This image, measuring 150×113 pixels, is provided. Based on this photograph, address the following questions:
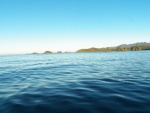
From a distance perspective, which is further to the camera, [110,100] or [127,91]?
[127,91]

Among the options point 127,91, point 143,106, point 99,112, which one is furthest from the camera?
point 127,91

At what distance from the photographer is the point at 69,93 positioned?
40.0ft

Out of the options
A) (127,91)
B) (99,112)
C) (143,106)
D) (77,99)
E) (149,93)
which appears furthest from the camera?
(127,91)

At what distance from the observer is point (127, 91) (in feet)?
40.3

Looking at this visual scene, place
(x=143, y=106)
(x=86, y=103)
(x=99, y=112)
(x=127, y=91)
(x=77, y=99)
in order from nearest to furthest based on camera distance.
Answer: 1. (x=99, y=112)
2. (x=143, y=106)
3. (x=86, y=103)
4. (x=77, y=99)
5. (x=127, y=91)

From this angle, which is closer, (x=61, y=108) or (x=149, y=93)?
(x=61, y=108)

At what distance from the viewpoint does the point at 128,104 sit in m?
9.24

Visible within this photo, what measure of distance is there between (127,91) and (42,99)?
596 cm

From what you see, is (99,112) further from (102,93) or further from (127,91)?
(127,91)

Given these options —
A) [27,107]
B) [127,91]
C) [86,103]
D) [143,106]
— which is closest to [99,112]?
[86,103]

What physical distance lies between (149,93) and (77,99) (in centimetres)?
491

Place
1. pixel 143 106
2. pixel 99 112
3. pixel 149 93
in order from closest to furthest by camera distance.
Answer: pixel 99 112
pixel 143 106
pixel 149 93

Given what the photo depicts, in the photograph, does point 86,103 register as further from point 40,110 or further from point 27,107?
point 27,107

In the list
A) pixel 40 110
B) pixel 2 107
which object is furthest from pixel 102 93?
pixel 2 107
